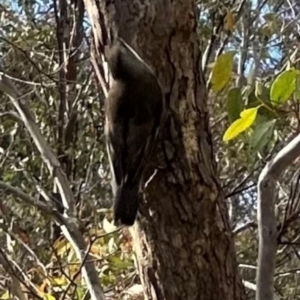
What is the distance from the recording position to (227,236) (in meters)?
1.38

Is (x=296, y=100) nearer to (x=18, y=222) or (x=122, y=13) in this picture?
(x=122, y=13)

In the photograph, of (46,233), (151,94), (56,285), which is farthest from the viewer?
(46,233)

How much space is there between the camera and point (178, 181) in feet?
4.40

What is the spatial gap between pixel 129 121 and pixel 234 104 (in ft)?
0.83

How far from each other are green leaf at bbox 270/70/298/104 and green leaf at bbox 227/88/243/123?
12cm

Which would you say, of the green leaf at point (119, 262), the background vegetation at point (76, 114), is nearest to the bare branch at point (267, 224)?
the green leaf at point (119, 262)

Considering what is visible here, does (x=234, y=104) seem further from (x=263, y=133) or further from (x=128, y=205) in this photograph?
(x=128, y=205)

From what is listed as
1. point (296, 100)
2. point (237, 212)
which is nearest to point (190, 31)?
point (296, 100)

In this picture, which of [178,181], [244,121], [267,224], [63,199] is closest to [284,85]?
[244,121]

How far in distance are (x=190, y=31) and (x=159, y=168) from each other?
0.22m

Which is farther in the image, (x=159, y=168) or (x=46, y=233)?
(x=46, y=233)

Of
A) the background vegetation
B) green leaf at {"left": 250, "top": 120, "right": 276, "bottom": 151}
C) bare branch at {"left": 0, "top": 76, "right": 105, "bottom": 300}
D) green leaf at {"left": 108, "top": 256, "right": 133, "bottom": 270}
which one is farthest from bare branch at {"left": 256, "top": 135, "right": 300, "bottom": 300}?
the background vegetation

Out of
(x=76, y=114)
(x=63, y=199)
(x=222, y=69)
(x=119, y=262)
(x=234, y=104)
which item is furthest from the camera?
(x=76, y=114)

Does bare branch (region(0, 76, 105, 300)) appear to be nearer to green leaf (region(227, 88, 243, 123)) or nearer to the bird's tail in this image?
the bird's tail
